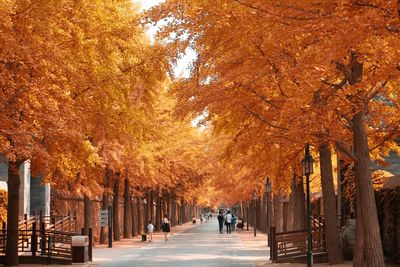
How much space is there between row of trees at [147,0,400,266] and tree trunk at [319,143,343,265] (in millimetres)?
32

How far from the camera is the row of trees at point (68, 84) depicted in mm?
18047

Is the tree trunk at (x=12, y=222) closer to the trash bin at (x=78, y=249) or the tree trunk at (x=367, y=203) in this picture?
the trash bin at (x=78, y=249)

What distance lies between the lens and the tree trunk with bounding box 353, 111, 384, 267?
17.1 metres

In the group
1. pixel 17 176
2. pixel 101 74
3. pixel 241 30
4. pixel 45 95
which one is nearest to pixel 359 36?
pixel 241 30

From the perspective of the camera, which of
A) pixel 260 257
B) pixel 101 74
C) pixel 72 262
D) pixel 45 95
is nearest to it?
pixel 45 95

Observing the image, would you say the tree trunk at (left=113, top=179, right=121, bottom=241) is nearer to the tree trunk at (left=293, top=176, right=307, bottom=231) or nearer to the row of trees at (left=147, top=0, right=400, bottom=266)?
the tree trunk at (left=293, top=176, right=307, bottom=231)

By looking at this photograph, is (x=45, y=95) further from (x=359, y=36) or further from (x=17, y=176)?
(x=359, y=36)

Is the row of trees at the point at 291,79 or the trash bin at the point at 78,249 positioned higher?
the row of trees at the point at 291,79

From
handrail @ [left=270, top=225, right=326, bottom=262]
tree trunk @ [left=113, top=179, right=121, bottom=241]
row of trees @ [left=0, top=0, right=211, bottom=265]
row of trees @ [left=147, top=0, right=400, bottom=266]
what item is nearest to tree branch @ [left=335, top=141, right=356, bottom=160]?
row of trees @ [left=147, top=0, right=400, bottom=266]

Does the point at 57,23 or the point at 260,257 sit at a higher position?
the point at 57,23

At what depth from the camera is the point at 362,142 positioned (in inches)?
704

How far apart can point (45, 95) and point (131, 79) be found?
16.0ft

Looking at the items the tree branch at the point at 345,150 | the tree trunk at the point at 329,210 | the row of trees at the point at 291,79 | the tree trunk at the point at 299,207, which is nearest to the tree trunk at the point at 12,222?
the row of trees at the point at 291,79

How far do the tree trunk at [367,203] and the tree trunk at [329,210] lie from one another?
14.9 ft
